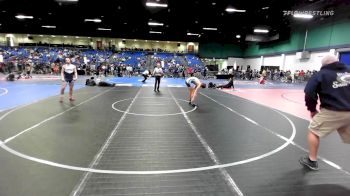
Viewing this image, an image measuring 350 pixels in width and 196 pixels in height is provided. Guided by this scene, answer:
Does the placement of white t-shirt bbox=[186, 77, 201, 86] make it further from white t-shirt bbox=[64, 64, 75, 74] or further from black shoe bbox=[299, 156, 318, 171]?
black shoe bbox=[299, 156, 318, 171]

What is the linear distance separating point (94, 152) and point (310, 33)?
32466 millimetres

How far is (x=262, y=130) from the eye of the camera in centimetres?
673

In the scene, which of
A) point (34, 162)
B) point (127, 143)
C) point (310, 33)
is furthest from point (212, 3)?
point (34, 162)

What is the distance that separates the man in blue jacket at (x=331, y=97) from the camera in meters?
3.83

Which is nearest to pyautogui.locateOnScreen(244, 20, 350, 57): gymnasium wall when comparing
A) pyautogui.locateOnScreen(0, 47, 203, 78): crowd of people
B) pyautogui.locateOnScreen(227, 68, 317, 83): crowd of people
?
pyautogui.locateOnScreen(227, 68, 317, 83): crowd of people

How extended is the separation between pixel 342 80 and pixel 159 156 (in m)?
3.12

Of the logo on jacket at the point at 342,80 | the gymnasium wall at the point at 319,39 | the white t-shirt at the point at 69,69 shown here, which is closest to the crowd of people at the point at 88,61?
the gymnasium wall at the point at 319,39

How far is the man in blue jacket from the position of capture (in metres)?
3.83

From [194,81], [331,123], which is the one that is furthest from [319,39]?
[331,123]

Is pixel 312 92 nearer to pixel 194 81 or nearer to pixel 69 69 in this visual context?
pixel 194 81

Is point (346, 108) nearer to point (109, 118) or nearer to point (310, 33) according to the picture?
point (109, 118)

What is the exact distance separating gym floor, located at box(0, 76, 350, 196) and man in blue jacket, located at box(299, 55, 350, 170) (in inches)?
29.1

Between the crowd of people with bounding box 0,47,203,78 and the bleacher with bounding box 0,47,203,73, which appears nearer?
the crowd of people with bounding box 0,47,203,78

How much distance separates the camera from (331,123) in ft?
12.8
